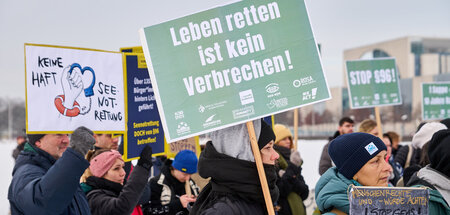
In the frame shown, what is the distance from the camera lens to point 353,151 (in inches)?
112

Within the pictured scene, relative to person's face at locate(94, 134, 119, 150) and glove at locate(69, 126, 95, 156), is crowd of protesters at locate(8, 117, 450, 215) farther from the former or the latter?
person's face at locate(94, 134, 119, 150)

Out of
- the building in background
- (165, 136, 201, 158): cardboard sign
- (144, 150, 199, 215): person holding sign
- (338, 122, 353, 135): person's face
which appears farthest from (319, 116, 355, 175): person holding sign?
the building in background

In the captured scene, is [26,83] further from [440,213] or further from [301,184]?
[301,184]

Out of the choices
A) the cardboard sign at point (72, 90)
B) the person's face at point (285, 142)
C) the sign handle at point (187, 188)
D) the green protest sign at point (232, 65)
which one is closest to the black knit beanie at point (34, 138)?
the cardboard sign at point (72, 90)

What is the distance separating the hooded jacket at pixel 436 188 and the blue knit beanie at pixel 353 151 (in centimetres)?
34

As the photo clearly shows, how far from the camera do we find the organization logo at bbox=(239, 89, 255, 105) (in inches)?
120

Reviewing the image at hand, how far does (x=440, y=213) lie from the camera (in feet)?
9.18

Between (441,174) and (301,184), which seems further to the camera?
(301,184)

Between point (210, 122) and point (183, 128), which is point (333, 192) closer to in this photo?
point (210, 122)

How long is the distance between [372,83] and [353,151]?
6136mm

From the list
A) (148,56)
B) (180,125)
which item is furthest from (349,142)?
(148,56)

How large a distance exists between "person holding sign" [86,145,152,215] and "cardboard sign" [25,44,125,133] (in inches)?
15.3

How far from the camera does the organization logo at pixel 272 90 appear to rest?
308 centimetres

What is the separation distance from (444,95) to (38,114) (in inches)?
331
